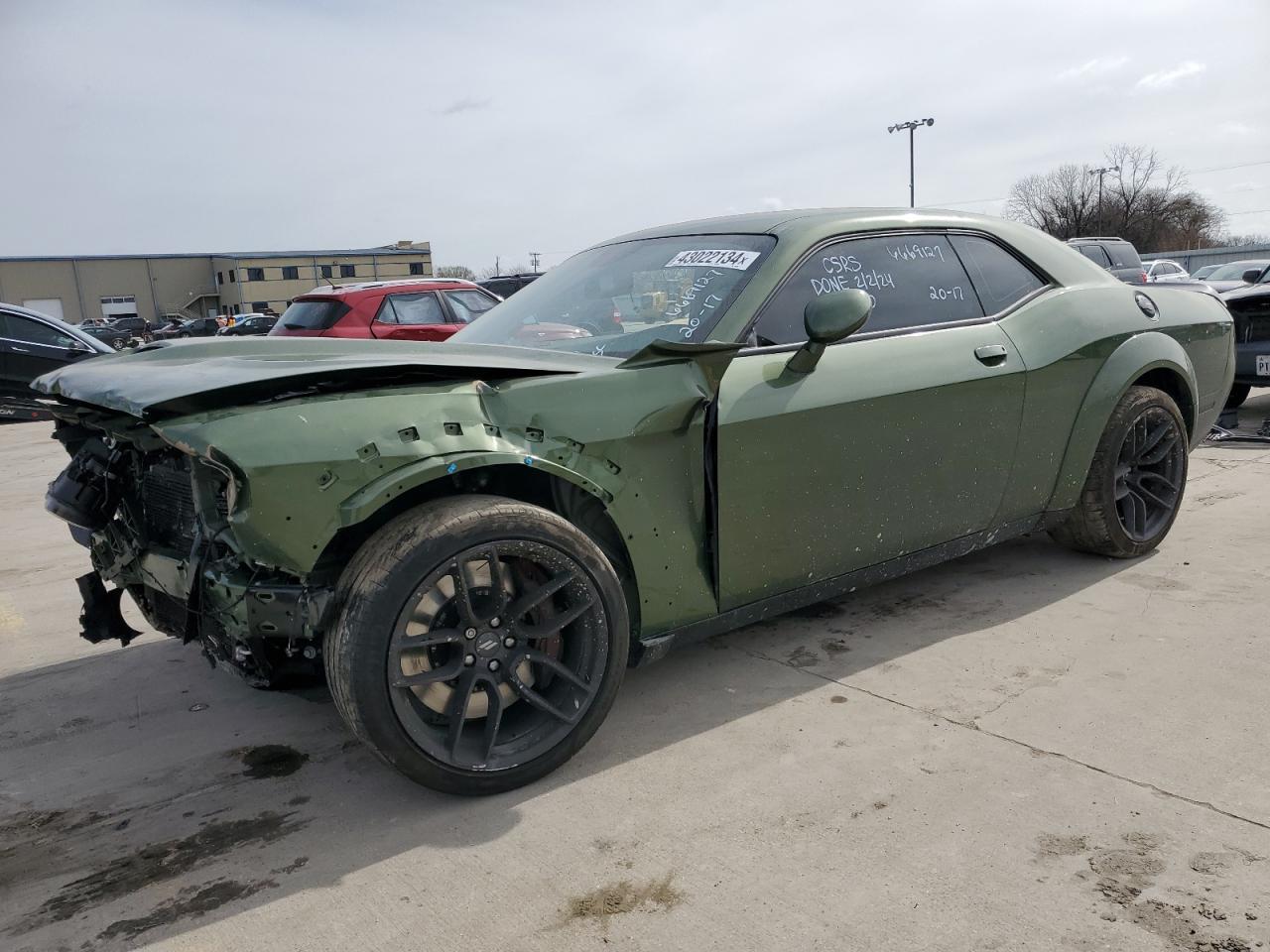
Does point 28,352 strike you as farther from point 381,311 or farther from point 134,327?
point 134,327

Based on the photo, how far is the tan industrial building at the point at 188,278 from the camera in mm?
70312

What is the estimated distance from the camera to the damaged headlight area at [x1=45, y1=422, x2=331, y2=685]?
94.3 inches

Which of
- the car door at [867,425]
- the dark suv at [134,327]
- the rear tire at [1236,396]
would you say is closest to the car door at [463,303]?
the rear tire at [1236,396]

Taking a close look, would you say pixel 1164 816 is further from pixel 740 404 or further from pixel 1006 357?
pixel 1006 357

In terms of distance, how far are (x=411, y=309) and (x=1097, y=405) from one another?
9.57 meters

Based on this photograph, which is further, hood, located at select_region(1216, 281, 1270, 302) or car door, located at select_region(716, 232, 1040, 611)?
hood, located at select_region(1216, 281, 1270, 302)

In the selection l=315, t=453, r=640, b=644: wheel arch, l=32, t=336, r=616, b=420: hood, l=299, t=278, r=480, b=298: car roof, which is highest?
l=299, t=278, r=480, b=298: car roof

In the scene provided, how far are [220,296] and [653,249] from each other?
3169 inches

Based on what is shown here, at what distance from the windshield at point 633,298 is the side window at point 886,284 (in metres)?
0.16

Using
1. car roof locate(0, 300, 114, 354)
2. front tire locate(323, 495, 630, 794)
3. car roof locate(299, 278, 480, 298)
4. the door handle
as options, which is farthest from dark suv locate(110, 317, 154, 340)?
front tire locate(323, 495, 630, 794)

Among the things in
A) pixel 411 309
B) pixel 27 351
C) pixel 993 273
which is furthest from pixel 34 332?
pixel 993 273

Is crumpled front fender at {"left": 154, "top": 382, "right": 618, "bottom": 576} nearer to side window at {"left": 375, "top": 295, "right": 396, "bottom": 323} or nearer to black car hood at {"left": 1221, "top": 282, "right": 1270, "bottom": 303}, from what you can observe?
black car hood at {"left": 1221, "top": 282, "right": 1270, "bottom": 303}

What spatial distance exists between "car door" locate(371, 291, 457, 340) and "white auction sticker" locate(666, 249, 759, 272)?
28.2 feet

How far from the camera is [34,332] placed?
12609 millimetres
